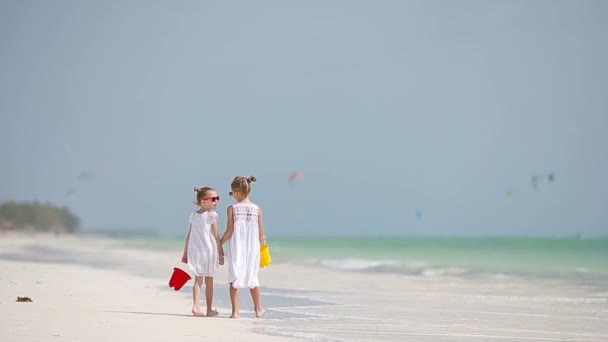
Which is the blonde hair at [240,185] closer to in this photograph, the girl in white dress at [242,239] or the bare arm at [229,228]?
the girl in white dress at [242,239]

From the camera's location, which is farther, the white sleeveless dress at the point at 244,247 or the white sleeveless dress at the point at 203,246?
the white sleeveless dress at the point at 203,246

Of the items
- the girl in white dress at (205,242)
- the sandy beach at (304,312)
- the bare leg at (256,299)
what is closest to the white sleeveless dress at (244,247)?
the bare leg at (256,299)

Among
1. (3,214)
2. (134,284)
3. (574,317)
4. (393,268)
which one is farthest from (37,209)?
(574,317)

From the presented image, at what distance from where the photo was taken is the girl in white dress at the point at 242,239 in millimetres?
9047

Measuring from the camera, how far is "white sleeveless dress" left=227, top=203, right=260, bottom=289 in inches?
356

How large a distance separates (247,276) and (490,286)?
8.38 metres

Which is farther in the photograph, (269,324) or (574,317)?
(574,317)

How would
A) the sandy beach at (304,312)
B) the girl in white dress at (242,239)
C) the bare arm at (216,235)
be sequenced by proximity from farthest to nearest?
the bare arm at (216,235) → the girl in white dress at (242,239) → the sandy beach at (304,312)

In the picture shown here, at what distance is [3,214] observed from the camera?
8781cm

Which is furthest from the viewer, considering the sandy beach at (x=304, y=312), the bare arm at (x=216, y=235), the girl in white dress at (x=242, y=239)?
the bare arm at (x=216, y=235)

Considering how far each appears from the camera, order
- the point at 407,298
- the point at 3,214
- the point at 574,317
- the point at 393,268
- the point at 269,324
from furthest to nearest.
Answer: the point at 3,214 < the point at 393,268 < the point at 407,298 < the point at 574,317 < the point at 269,324

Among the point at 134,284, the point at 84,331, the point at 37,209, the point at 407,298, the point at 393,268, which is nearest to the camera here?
the point at 84,331

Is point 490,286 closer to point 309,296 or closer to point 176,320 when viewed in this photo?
point 309,296

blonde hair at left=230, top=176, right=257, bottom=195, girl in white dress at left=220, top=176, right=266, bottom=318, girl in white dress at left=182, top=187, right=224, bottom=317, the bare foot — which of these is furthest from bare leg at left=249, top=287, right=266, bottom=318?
blonde hair at left=230, top=176, right=257, bottom=195
